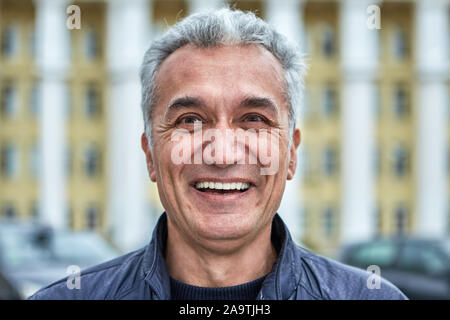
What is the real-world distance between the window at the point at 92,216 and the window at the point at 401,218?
15.5 metres

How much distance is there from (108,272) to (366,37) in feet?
116

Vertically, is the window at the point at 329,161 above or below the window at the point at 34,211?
above

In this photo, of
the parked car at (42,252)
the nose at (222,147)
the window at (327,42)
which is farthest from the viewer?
the window at (327,42)

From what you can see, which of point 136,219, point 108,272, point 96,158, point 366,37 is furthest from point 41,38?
point 108,272

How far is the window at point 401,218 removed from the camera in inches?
1457

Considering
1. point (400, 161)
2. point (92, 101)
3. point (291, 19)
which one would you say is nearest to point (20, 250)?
point (291, 19)

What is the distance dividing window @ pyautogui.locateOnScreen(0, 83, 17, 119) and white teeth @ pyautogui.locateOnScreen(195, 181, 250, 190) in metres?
37.5

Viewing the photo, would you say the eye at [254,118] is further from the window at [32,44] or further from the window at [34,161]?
the window at [32,44]

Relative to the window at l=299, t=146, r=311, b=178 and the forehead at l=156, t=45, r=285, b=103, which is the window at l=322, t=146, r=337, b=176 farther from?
the forehead at l=156, t=45, r=285, b=103

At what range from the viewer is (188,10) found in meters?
36.5

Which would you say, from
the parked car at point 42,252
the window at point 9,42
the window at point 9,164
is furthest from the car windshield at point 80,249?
the window at point 9,42

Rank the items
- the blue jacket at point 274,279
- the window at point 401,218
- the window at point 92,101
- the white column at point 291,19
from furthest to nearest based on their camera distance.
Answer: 1. the window at point 92,101
2. the window at point 401,218
3. the white column at point 291,19
4. the blue jacket at point 274,279

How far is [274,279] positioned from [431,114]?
118 ft
